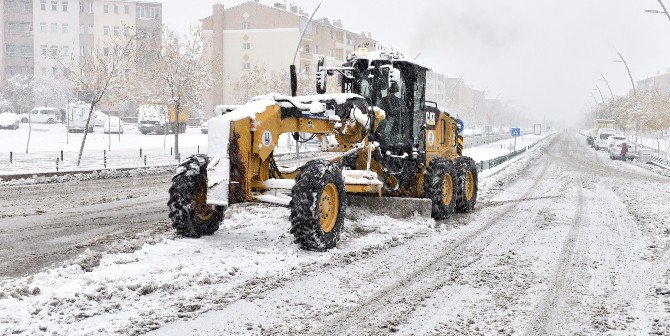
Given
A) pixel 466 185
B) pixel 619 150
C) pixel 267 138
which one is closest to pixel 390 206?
pixel 466 185

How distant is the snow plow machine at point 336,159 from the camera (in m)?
8.49

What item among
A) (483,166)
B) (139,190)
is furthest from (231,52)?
(139,190)

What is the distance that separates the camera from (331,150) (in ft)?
35.6

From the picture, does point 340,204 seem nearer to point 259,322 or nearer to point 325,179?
point 325,179

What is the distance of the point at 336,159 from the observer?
34.1ft

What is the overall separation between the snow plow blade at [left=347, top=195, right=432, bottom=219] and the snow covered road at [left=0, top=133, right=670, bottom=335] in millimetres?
198

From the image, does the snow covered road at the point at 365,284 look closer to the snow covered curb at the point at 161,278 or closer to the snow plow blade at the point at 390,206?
the snow covered curb at the point at 161,278

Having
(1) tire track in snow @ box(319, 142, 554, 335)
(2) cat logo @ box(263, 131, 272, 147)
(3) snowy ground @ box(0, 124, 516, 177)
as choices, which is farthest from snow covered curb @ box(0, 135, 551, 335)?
(3) snowy ground @ box(0, 124, 516, 177)

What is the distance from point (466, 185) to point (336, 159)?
4.63 m

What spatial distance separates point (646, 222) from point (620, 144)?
110 feet

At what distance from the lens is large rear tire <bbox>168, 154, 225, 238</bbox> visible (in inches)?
354

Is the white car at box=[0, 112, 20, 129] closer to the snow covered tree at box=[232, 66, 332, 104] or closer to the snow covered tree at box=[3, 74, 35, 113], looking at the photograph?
the snow covered tree at box=[3, 74, 35, 113]

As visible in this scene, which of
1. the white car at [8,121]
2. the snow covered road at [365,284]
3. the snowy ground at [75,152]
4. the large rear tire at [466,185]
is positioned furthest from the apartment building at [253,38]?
the snow covered road at [365,284]

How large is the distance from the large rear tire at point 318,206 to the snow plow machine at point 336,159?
0.6 inches
